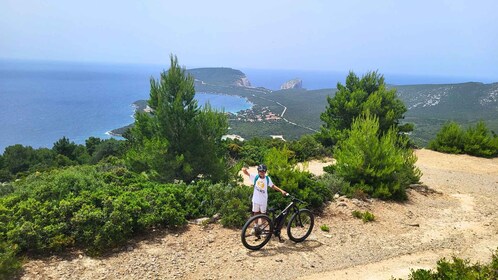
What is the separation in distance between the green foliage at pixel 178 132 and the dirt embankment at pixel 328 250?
4.00 meters

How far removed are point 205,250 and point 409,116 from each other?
95626 millimetres

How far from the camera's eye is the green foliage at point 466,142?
840 inches

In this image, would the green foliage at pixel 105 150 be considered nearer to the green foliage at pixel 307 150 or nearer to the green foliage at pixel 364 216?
the green foliage at pixel 307 150

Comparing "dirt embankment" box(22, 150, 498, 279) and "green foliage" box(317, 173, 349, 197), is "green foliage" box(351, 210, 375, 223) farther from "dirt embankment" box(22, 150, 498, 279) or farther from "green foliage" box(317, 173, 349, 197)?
"green foliage" box(317, 173, 349, 197)

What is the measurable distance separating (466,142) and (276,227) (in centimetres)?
2013

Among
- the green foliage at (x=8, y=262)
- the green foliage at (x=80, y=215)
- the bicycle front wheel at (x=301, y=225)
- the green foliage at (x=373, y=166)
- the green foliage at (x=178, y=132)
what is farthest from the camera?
the green foliage at (x=178, y=132)

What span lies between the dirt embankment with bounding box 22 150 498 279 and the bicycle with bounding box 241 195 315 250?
0.21 meters

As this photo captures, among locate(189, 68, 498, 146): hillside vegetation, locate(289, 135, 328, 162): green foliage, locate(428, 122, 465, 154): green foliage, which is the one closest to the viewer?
locate(428, 122, 465, 154): green foliage

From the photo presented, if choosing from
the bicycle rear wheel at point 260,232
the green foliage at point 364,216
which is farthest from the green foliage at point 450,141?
the bicycle rear wheel at point 260,232

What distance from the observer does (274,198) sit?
924cm

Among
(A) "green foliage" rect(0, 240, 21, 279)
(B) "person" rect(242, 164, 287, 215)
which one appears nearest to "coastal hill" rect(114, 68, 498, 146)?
(B) "person" rect(242, 164, 287, 215)

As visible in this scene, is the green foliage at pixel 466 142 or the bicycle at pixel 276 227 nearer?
the bicycle at pixel 276 227

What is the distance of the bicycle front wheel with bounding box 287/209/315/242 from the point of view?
793cm

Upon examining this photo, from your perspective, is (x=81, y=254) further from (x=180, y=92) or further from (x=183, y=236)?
(x=180, y=92)
